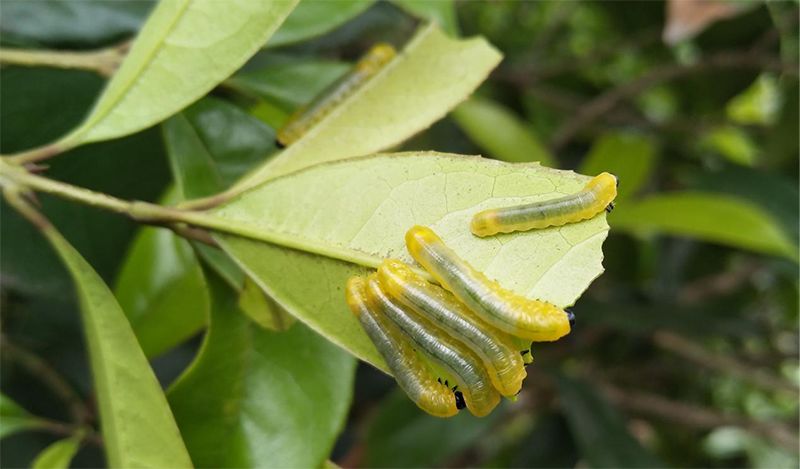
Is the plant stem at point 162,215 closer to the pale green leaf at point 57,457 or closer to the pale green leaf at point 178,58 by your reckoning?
the pale green leaf at point 178,58

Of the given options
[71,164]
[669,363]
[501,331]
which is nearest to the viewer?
[501,331]

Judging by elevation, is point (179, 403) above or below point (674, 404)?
above

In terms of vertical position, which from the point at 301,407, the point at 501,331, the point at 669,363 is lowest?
the point at 669,363

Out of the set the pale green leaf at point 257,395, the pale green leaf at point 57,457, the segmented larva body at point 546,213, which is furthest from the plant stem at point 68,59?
the segmented larva body at point 546,213

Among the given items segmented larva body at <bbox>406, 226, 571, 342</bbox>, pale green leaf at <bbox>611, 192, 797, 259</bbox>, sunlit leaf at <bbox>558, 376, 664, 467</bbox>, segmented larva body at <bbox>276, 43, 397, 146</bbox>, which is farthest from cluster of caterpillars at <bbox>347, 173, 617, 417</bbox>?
sunlit leaf at <bbox>558, 376, 664, 467</bbox>

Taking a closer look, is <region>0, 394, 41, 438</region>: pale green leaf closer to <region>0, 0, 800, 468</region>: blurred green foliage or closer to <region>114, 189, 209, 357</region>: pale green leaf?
<region>0, 0, 800, 468</region>: blurred green foliage

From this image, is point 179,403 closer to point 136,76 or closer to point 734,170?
point 136,76

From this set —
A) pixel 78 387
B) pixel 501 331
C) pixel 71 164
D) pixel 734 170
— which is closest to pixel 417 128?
pixel 501 331
